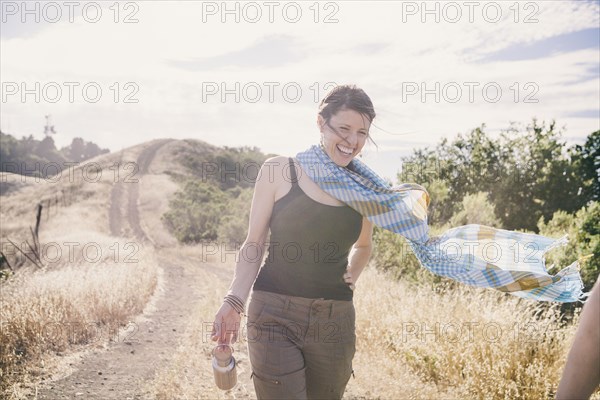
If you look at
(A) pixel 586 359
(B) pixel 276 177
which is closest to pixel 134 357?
(B) pixel 276 177

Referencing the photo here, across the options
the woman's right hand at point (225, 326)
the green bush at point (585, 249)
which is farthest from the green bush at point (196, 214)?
the woman's right hand at point (225, 326)

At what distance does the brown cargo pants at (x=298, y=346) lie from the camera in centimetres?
208

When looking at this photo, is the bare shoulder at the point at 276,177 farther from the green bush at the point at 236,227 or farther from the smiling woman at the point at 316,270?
the green bush at the point at 236,227

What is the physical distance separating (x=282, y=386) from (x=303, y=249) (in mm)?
653

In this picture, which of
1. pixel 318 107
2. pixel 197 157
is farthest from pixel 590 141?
pixel 197 157

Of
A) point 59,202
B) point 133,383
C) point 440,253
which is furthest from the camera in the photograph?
point 59,202

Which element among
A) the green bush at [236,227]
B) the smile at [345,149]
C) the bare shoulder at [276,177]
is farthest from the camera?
the green bush at [236,227]

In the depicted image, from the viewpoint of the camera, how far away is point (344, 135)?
245 centimetres

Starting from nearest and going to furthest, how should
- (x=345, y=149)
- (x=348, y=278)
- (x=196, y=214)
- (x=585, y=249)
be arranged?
(x=348, y=278), (x=345, y=149), (x=585, y=249), (x=196, y=214)

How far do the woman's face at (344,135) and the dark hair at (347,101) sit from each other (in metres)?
0.02

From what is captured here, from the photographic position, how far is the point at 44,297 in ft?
21.7

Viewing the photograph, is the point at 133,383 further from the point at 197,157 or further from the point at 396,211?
the point at 197,157

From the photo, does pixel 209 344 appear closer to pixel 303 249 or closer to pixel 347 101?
pixel 303 249

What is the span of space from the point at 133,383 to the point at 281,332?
3.92 metres
